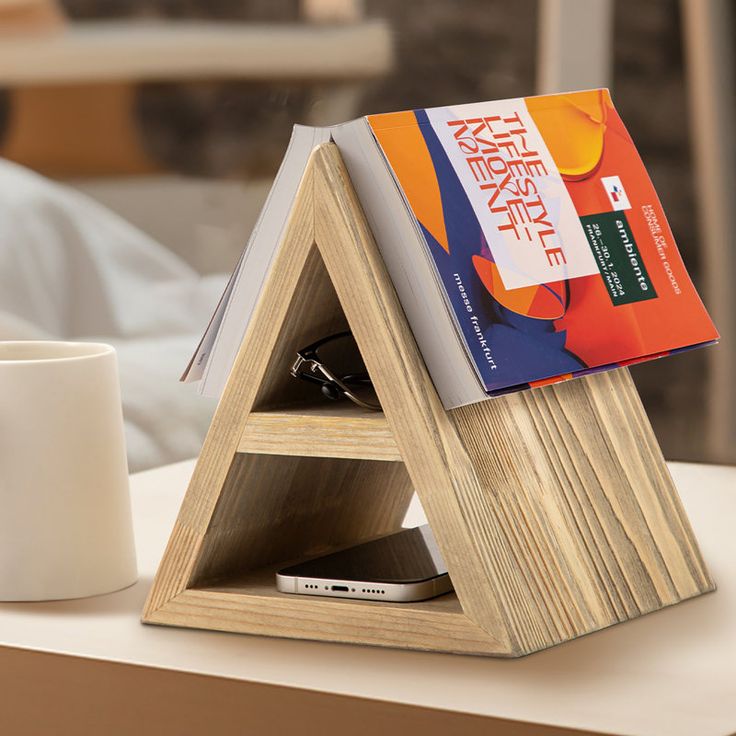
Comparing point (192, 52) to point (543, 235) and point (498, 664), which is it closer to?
point (543, 235)

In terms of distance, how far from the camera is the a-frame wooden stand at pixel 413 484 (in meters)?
0.62

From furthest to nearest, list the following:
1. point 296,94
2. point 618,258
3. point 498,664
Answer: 1. point 296,94
2. point 618,258
3. point 498,664

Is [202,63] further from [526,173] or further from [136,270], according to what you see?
[526,173]

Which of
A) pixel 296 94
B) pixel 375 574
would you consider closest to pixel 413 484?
pixel 375 574

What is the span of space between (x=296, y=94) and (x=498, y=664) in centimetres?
Result: 267

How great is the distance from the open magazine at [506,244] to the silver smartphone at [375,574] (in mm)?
101

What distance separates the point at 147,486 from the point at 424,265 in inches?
19.7

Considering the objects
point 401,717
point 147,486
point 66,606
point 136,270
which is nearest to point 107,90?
point 136,270

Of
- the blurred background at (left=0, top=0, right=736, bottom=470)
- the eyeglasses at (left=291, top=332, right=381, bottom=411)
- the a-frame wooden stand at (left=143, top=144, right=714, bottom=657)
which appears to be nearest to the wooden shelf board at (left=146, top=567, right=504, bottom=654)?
the a-frame wooden stand at (left=143, top=144, right=714, bottom=657)

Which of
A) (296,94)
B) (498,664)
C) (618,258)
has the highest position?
(618,258)

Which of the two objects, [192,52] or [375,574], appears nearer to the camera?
[375,574]

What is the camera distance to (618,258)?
73cm

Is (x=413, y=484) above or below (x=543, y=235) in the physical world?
below

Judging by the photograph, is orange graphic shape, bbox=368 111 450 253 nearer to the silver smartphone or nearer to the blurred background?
the silver smartphone
